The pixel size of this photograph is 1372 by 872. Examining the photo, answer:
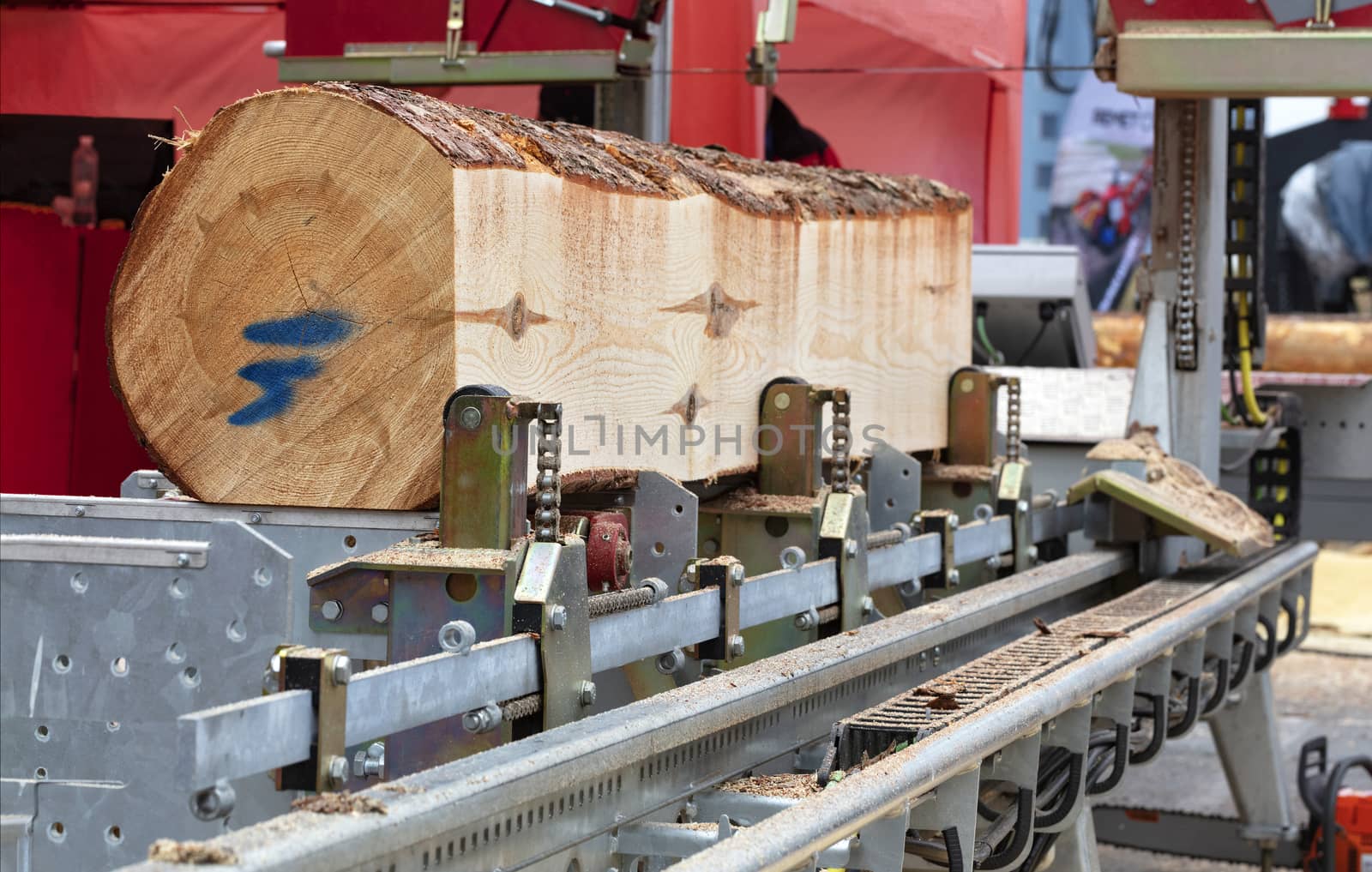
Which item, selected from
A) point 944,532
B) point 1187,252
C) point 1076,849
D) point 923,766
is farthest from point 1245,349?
point 923,766

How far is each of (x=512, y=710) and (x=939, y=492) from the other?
251 cm

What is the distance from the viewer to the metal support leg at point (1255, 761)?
5730 millimetres

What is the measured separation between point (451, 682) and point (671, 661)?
832mm

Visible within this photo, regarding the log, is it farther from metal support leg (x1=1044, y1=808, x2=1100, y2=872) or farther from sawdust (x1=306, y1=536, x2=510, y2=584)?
metal support leg (x1=1044, y1=808, x2=1100, y2=872)

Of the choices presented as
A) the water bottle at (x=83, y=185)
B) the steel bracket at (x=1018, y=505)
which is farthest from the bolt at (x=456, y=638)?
the water bottle at (x=83, y=185)

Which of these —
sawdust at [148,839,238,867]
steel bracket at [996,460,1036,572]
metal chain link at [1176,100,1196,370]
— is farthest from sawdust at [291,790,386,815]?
metal chain link at [1176,100,1196,370]

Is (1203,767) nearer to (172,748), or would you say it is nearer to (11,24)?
(11,24)

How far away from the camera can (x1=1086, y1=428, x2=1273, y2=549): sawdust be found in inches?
184

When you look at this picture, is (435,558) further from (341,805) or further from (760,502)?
(760,502)

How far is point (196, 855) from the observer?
4.86 feet

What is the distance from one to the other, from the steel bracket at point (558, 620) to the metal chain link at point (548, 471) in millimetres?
26

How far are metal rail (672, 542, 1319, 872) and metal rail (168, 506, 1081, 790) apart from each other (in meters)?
0.39

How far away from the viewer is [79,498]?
265cm

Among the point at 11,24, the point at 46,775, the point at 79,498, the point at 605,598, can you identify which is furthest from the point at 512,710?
the point at 11,24
